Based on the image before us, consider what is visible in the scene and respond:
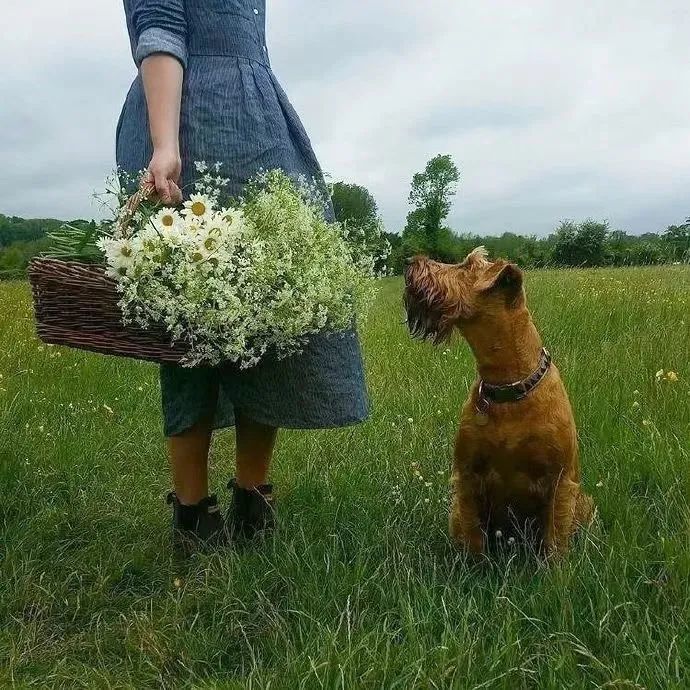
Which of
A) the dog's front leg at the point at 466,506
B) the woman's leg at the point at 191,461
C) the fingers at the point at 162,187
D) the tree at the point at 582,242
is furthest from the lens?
the tree at the point at 582,242

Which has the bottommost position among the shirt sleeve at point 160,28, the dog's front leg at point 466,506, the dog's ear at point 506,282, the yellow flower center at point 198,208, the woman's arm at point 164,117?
the dog's front leg at point 466,506

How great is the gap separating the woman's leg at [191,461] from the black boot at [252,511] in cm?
16

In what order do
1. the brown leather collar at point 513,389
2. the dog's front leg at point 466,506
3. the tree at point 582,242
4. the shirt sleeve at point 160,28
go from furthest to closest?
the tree at point 582,242 → the dog's front leg at point 466,506 → the brown leather collar at point 513,389 → the shirt sleeve at point 160,28

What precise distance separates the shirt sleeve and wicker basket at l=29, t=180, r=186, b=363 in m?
0.60

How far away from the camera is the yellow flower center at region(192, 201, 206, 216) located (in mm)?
2328

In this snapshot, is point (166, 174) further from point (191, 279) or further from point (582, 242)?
point (582, 242)

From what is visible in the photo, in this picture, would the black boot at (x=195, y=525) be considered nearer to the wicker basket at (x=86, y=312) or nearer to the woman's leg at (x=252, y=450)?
the woman's leg at (x=252, y=450)

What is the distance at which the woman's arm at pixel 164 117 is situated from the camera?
2496 mm

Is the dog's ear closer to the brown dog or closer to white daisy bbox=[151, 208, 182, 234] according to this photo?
the brown dog

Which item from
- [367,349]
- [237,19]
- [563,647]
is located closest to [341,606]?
[563,647]

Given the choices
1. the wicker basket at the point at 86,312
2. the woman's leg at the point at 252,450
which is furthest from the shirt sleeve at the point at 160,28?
the woman's leg at the point at 252,450

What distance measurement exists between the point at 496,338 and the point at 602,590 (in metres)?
0.91

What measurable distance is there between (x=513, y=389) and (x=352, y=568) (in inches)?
34.8

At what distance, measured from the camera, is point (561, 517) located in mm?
2771
